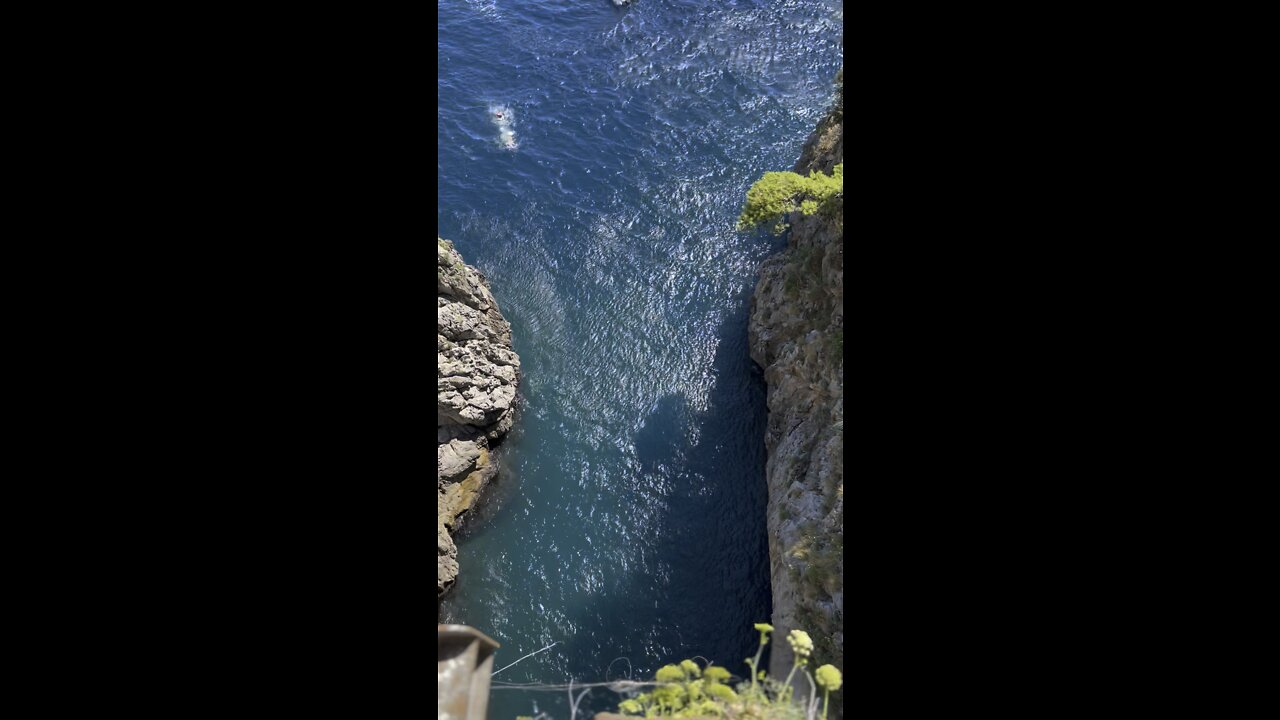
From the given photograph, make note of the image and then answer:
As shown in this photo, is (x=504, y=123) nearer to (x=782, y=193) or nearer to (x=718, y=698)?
(x=782, y=193)

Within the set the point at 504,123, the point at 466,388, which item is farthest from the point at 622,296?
the point at 504,123

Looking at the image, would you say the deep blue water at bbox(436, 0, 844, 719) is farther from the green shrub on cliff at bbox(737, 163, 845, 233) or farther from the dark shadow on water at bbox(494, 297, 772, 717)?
the green shrub on cliff at bbox(737, 163, 845, 233)

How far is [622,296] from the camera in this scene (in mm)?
21297

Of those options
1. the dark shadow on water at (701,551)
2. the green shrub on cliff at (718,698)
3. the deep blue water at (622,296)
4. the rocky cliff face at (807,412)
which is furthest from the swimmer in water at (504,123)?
the green shrub on cliff at (718,698)

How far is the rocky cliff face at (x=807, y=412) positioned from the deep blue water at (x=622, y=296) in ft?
3.28

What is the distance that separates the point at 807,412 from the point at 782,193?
4675 millimetres

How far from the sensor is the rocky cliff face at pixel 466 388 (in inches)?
700

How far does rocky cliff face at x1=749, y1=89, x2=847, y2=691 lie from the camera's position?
12992mm
